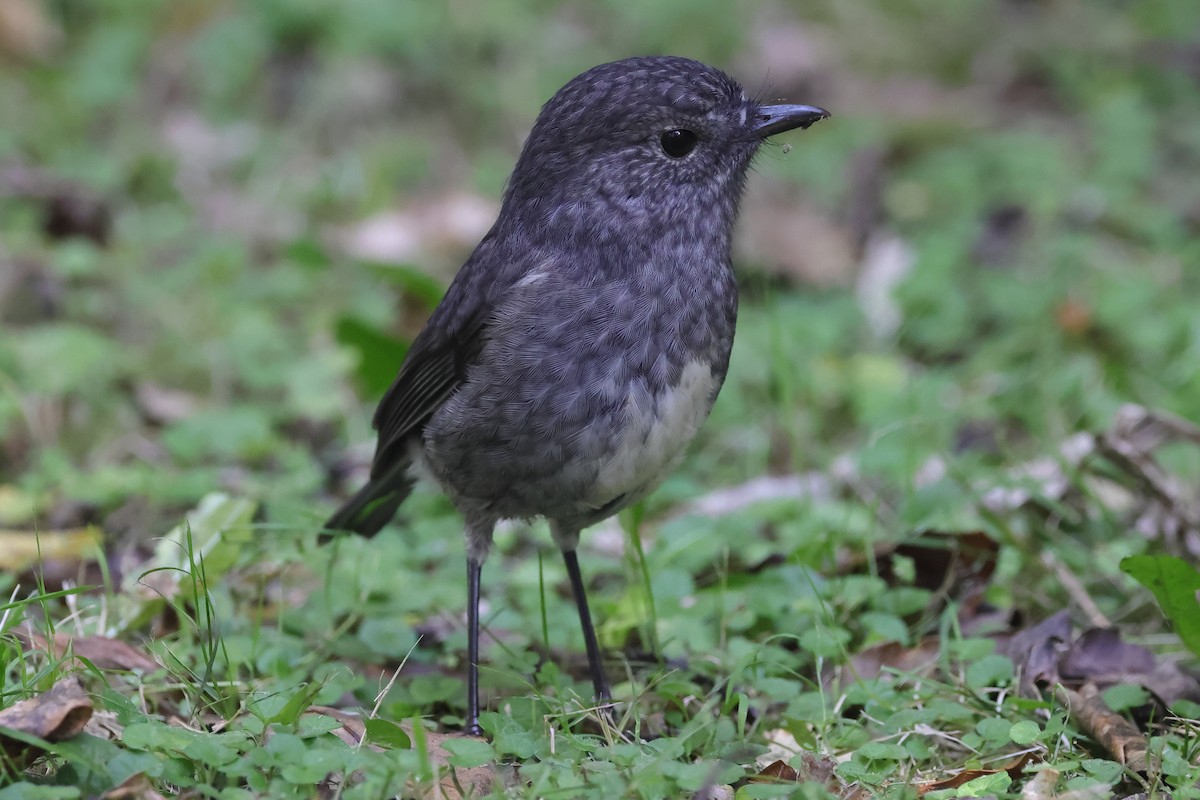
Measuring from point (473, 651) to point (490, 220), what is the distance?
3.53 meters

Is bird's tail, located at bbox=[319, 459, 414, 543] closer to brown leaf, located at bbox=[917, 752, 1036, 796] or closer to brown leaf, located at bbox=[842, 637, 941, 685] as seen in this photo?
brown leaf, located at bbox=[842, 637, 941, 685]

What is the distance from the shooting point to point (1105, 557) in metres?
3.82

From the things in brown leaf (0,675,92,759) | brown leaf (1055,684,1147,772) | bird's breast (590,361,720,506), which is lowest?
brown leaf (1055,684,1147,772)

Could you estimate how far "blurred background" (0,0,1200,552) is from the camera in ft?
15.8

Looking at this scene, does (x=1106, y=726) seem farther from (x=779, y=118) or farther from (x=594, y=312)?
(x=779, y=118)

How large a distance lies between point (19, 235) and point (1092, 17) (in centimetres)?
618

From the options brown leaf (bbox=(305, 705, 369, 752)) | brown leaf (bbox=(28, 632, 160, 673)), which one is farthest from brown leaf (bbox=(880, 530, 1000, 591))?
brown leaf (bbox=(28, 632, 160, 673))

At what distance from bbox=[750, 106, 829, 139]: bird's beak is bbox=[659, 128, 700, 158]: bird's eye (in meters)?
0.16

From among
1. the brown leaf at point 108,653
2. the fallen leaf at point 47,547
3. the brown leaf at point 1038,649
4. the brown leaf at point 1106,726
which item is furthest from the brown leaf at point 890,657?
the fallen leaf at point 47,547

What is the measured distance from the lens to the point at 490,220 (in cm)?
650

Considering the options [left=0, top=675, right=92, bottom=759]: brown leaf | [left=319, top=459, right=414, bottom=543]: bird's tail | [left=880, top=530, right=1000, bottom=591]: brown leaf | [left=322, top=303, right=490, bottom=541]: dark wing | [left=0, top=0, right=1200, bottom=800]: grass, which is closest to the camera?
[left=0, top=675, right=92, bottom=759]: brown leaf

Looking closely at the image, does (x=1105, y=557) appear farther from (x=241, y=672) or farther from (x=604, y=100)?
(x=241, y=672)

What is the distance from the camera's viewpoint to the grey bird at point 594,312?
3.10 m

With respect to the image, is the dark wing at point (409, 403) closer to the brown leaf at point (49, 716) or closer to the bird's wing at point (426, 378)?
the bird's wing at point (426, 378)
